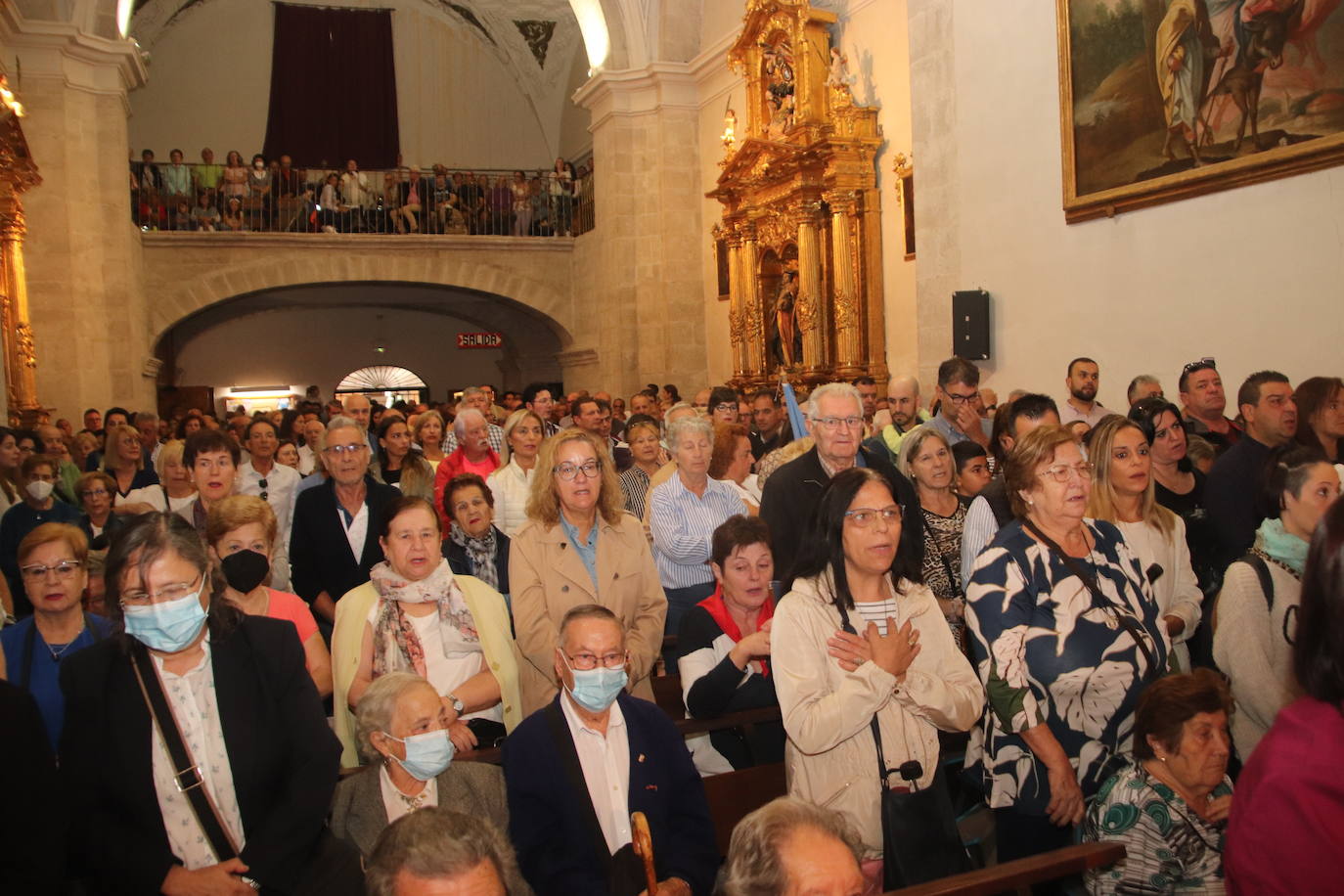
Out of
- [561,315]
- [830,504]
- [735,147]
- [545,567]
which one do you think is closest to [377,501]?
[545,567]

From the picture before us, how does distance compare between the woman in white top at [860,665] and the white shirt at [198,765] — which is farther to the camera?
the woman in white top at [860,665]

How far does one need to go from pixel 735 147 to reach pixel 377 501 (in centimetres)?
1079

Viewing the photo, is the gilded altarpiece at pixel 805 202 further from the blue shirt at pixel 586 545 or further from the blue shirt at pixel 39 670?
the blue shirt at pixel 39 670

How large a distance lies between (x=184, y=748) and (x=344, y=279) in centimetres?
1670

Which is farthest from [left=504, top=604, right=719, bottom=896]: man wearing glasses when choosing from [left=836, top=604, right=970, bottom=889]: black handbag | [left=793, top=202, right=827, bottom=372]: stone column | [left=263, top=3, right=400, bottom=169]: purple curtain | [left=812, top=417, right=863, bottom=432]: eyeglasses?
[left=263, top=3, right=400, bottom=169]: purple curtain

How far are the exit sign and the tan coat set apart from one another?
19.1 meters

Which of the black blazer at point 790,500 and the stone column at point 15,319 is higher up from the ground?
the stone column at point 15,319

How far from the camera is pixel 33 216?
13500mm

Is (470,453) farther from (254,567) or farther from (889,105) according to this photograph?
(889,105)

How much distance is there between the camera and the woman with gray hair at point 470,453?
6504 millimetres

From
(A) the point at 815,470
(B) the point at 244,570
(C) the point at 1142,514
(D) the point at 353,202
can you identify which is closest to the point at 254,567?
(B) the point at 244,570

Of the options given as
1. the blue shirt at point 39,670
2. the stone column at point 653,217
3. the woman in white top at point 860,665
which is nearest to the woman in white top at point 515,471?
the blue shirt at point 39,670

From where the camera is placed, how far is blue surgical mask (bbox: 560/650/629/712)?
3012 mm

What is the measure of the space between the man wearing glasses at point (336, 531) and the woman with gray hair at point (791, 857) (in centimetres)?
322
